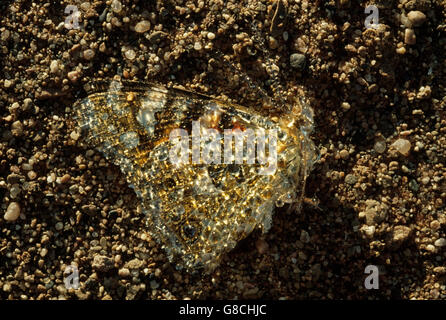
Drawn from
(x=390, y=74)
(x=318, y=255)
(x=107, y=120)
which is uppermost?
(x=390, y=74)

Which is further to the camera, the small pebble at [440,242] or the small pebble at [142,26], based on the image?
the small pebble at [142,26]

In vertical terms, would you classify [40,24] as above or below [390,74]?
above

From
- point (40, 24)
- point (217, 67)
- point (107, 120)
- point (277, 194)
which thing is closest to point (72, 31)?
point (40, 24)

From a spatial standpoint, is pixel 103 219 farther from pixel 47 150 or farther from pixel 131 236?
pixel 47 150

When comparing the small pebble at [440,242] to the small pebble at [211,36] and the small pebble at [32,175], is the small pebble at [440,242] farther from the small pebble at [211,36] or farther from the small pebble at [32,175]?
the small pebble at [32,175]

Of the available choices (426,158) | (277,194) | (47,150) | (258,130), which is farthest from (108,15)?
(426,158)

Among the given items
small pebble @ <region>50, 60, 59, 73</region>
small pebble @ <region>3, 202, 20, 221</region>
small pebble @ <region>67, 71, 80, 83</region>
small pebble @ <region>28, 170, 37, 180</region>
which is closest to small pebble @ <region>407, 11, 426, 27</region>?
small pebble @ <region>67, 71, 80, 83</region>

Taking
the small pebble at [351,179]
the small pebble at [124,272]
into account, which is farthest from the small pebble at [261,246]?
the small pebble at [124,272]

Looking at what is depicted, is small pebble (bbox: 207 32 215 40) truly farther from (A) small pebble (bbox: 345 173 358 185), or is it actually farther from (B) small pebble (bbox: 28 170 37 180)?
(B) small pebble (bbox: 28 170 37 180)
